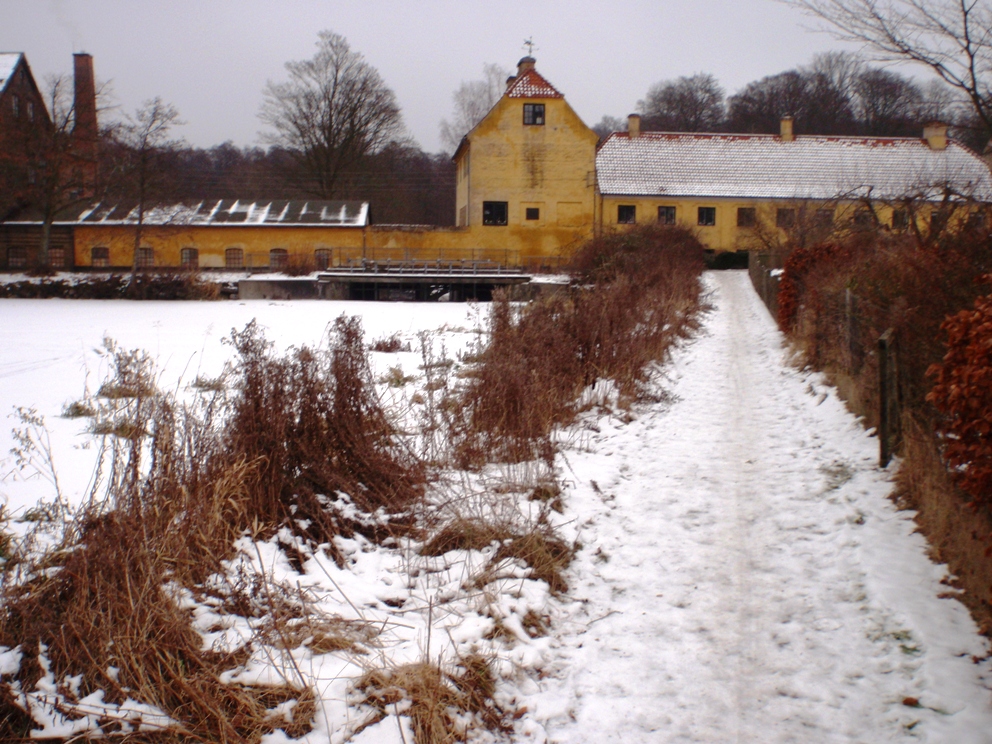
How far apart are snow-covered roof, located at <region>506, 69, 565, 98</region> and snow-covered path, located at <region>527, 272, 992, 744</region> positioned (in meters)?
36.5

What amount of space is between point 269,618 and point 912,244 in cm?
761

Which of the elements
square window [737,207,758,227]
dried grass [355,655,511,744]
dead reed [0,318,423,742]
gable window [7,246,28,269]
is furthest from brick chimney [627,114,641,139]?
dried grass [355,655,511,744]

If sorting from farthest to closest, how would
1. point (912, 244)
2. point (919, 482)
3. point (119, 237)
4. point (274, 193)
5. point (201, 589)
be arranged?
point (274, 193), point (119, 237), point (912, 244), point (919, 482), point (201, 589)

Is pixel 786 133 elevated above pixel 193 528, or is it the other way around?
pixel 786 133

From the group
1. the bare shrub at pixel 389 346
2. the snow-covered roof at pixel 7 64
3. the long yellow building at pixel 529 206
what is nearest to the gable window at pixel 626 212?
the long yellow building at pixel 529 206

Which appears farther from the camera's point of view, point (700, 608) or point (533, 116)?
point (533, 116)

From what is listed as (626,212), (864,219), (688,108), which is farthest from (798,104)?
(864,219)

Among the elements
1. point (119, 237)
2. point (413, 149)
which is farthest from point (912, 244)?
point (413, 149)

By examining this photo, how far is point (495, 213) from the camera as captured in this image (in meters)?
42.7

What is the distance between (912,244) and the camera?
8.87m

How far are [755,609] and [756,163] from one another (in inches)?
1640

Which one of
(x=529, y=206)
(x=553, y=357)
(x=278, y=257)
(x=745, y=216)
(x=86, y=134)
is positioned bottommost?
(x=553, y=357)

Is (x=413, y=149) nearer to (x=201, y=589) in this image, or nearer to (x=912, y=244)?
(x=912, y=244)

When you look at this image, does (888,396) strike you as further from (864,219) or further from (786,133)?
(786,133)
